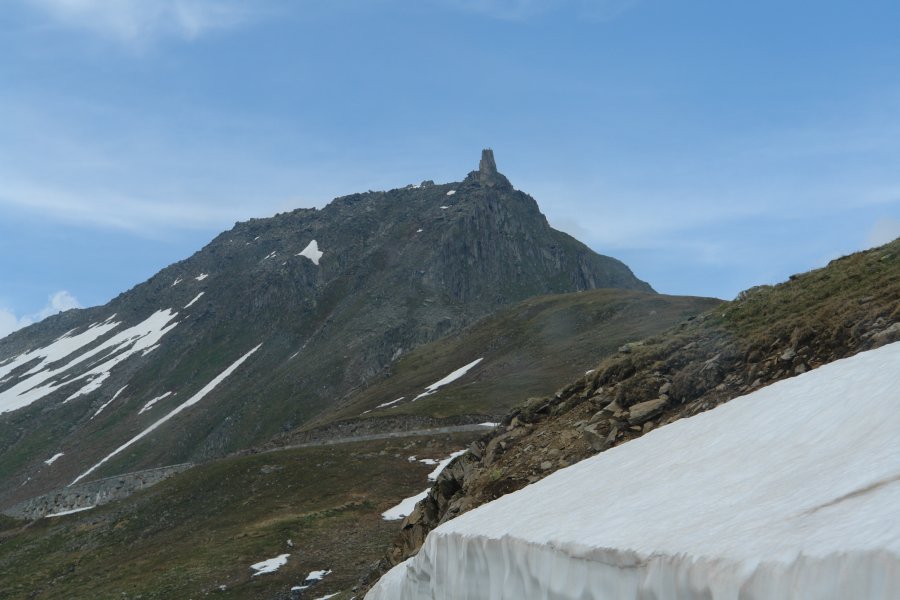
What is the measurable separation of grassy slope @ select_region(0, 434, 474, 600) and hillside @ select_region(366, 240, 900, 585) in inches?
546

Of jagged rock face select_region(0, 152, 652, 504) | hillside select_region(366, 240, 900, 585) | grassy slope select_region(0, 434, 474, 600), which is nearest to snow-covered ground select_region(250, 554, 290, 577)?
grassy slope select_region(0, 434, 474, 600)

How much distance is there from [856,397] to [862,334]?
206 inches

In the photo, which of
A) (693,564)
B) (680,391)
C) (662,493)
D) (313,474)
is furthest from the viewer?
(313,474)

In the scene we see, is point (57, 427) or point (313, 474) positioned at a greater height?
point (57, 427)

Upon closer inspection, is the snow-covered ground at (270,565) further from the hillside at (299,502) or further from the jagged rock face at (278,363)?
the jagged rock face at (278,363)

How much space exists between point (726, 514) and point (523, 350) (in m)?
89.6

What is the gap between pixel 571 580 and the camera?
10961mm

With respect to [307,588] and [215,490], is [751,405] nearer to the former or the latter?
[307,588]

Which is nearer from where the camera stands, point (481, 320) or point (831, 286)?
point (831, 286)

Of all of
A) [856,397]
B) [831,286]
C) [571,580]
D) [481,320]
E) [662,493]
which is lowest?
[571,580]

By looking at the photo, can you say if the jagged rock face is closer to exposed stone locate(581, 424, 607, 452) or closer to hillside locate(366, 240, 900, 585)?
hillside locate(366, 240, 900, 585)

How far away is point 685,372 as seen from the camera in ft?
65.6

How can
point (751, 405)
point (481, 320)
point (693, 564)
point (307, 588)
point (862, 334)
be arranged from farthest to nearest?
A: point (481, 320) < point (307, 588) < point (862, 334) < point (751, 405) < point (693, 564)

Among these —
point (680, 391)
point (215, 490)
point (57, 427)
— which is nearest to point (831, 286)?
point (680, 391)
